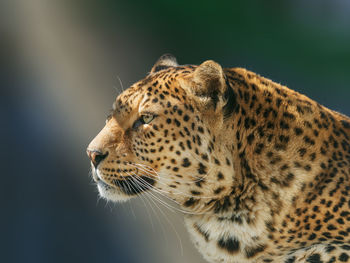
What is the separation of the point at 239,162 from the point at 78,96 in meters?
3.66

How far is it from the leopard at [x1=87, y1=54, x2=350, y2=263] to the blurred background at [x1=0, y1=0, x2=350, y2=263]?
268 cm

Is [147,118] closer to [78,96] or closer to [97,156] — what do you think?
[97,156]

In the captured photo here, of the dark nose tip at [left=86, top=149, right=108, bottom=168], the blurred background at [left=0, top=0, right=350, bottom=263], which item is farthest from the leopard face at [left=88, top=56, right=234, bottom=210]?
the blurred background at [left=0, top=0, right=350, bottom=263]

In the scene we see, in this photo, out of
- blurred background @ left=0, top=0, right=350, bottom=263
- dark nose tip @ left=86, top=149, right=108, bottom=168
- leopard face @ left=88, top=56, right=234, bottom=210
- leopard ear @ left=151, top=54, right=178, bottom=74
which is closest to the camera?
leopard face @ left=88, top=56, right=234, bottom=210

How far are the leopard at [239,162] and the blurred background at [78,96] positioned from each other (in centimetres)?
268

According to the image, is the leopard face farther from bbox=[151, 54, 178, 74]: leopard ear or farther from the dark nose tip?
bbox=[151, 54, 178, 74]: leopard ear

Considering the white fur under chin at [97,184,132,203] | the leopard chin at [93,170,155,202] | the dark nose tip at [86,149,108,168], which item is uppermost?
the dark nose tip at [86,149,108,168]

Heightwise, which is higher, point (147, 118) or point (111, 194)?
point (147, 118)

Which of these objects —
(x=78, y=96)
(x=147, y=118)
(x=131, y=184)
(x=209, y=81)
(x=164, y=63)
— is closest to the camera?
(x=209, y=81)

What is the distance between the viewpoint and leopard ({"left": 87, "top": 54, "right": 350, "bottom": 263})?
308cm

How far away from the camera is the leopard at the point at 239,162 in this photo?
308cm

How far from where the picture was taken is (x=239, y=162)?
314 cm

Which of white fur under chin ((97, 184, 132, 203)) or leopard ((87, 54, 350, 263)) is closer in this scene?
leopard ((87, 54, 350, 263))

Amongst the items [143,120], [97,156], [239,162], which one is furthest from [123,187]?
[239,162]
